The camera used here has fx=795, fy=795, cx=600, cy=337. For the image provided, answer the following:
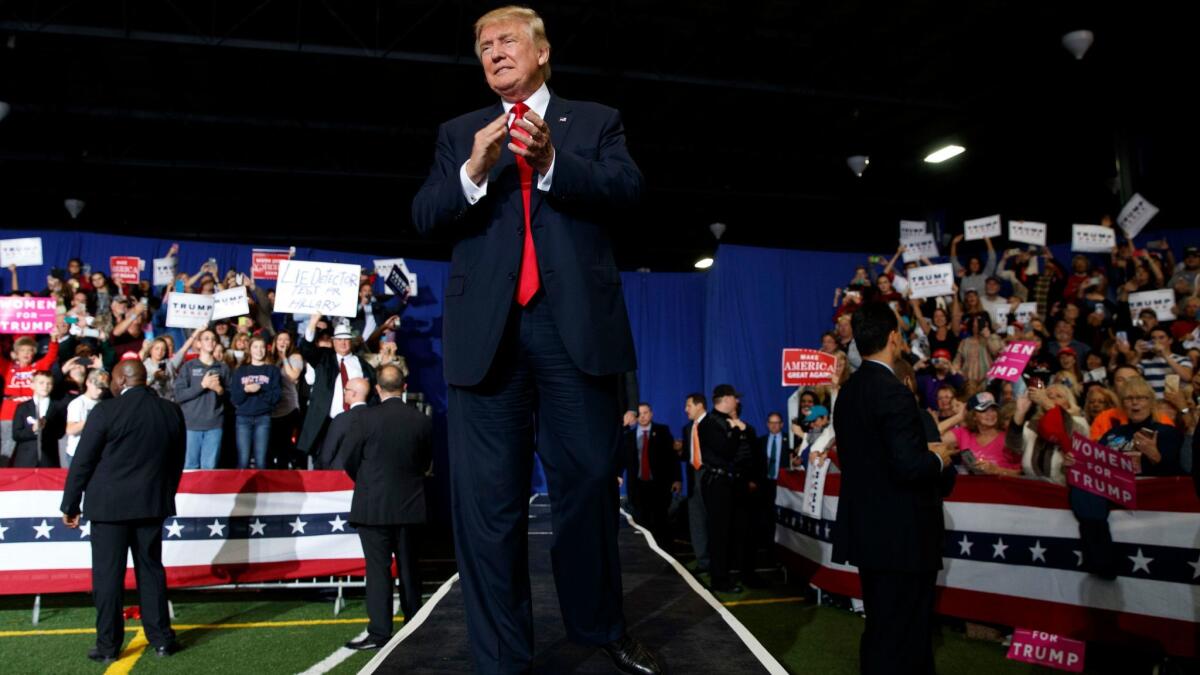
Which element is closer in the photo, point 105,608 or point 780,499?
point 105,608

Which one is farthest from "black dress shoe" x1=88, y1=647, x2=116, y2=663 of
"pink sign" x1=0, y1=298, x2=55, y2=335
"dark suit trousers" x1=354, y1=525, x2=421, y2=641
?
"pink sign" x1=0, y1=298, x2=55, y2=335

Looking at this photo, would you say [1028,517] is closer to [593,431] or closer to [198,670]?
[593,431]

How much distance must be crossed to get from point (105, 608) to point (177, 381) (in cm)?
329

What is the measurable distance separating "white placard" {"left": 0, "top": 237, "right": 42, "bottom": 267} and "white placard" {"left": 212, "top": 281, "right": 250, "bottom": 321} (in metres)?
2.76

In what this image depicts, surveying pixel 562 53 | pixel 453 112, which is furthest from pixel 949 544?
pixel 453 112

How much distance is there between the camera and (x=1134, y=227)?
9.29m

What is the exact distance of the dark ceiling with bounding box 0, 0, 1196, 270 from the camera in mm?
10539

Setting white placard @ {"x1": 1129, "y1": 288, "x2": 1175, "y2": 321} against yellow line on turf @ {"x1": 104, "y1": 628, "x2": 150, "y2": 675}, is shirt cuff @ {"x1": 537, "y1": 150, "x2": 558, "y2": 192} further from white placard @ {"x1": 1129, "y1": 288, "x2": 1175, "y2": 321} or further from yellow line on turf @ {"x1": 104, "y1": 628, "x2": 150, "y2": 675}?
white placard @ {"x1": 1129, "y1": 288, "x2": 1175, "y2": 321}

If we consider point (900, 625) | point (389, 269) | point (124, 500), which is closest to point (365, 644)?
point (124, 500)

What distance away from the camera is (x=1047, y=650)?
Answer: 460 cm

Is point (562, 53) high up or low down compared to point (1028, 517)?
up

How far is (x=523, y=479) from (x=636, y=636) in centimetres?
82

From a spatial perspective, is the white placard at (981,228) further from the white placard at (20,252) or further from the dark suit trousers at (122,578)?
the white placard at (20,252)

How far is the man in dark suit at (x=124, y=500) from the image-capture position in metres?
4.87
